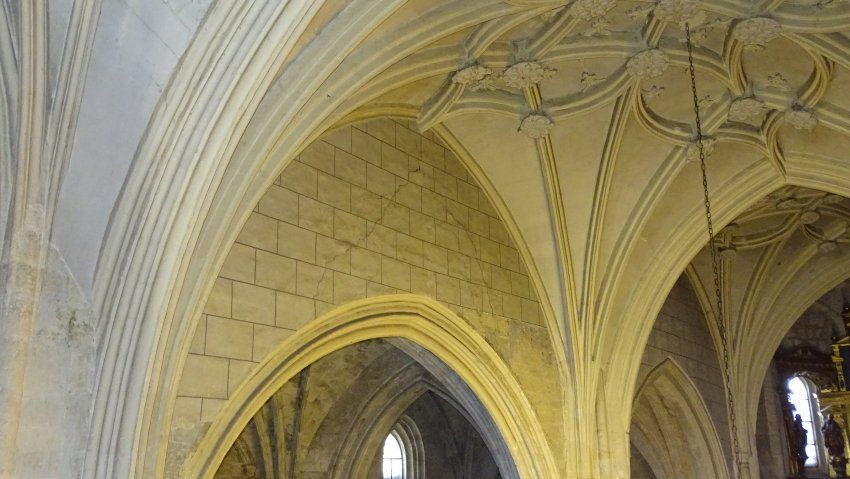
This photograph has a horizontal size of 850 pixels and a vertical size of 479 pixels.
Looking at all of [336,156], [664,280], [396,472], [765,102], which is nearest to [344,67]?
[336,156]

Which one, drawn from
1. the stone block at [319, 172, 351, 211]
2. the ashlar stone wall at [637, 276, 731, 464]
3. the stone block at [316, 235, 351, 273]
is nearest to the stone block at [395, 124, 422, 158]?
the stone block at [319, 172, 351, 211]

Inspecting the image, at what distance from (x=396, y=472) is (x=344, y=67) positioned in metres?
9.16

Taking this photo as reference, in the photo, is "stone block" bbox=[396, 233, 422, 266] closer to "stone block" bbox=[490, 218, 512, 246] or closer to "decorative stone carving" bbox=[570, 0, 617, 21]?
"stone block" bbox=[490, 218, 512, 246]

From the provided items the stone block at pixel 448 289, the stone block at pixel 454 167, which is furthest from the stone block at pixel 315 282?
the stone block at pixel 454 167

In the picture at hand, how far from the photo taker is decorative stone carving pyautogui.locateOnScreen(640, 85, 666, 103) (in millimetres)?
8930

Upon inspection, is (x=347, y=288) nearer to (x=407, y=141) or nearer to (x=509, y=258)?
(x=407, y=141)

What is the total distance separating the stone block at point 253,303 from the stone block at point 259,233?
0.32 m

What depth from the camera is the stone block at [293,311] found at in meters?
6.96

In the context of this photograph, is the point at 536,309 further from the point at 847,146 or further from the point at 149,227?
the point at 149,227

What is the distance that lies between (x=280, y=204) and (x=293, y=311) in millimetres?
819

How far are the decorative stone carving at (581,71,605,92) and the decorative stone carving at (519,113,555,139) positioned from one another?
1.48 feet

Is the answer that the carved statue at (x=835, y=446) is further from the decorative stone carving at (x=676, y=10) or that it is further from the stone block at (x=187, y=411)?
the stone block at (x=187, y=411)

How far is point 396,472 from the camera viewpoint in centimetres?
1445

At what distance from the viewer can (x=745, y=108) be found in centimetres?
907
